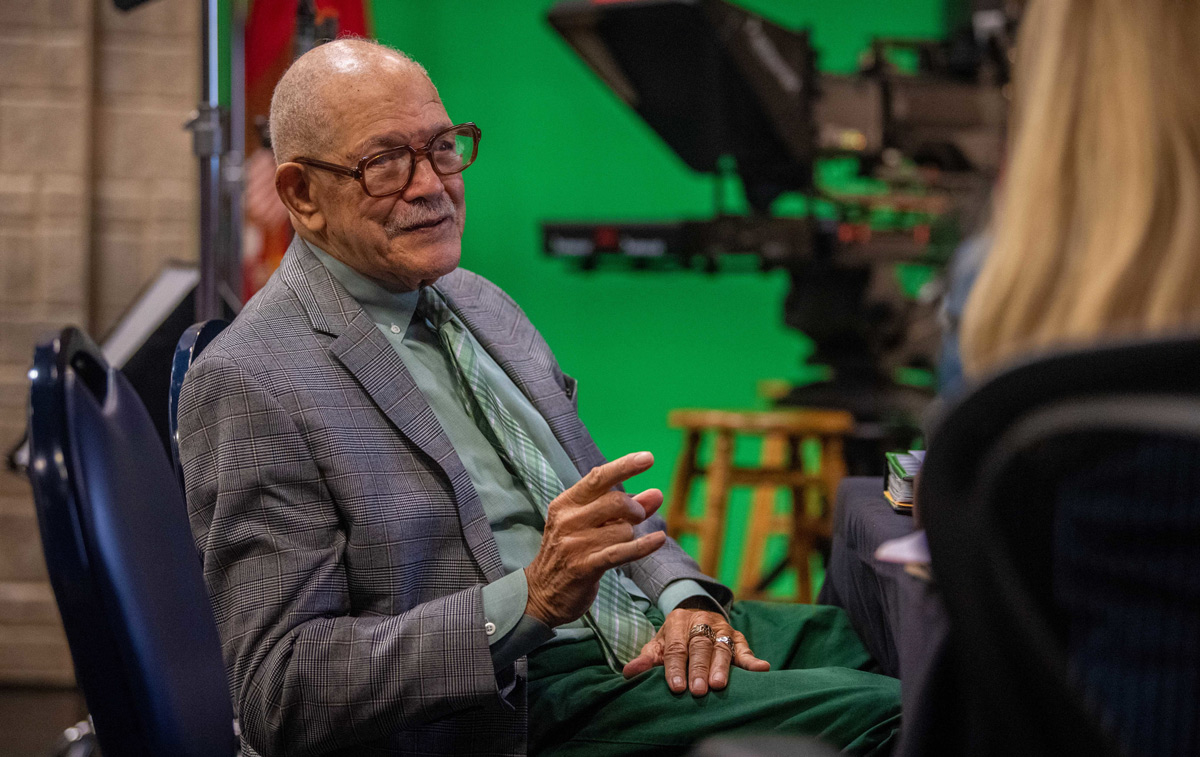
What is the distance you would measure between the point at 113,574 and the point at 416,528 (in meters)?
0.30

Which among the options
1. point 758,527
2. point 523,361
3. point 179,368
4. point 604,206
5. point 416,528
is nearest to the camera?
point 416,528

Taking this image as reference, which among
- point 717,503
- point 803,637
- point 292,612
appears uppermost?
point 292,612

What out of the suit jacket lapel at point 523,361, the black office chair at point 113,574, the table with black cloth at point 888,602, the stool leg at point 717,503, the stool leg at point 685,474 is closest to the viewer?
the table with black cloth at point 888,602

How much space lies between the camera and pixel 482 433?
1214 mm

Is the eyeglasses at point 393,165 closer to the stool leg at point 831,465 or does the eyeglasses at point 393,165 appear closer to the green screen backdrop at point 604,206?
the stool leg at point 831,465

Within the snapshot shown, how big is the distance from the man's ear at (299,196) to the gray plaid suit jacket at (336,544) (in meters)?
0.10

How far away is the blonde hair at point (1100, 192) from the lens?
19.8 inches

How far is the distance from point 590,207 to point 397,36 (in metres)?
1.16

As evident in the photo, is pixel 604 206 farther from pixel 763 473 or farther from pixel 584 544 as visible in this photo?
pixel 584 544

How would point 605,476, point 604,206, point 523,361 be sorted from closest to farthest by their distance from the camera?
1. point 605,476
2. point 523,361
3. point 604,206

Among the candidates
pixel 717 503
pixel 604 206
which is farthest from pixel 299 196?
pixel 604 206

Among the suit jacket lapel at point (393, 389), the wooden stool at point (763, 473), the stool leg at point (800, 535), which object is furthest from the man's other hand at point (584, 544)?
the stool leg at point (800, 535)

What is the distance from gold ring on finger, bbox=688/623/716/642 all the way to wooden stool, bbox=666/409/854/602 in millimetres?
1645

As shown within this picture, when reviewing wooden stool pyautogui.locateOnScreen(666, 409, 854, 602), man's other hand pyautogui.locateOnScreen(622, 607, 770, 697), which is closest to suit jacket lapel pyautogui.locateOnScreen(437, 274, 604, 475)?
man's other hand pyautogui.locateOnScreen(622, 607, 770, 697)
